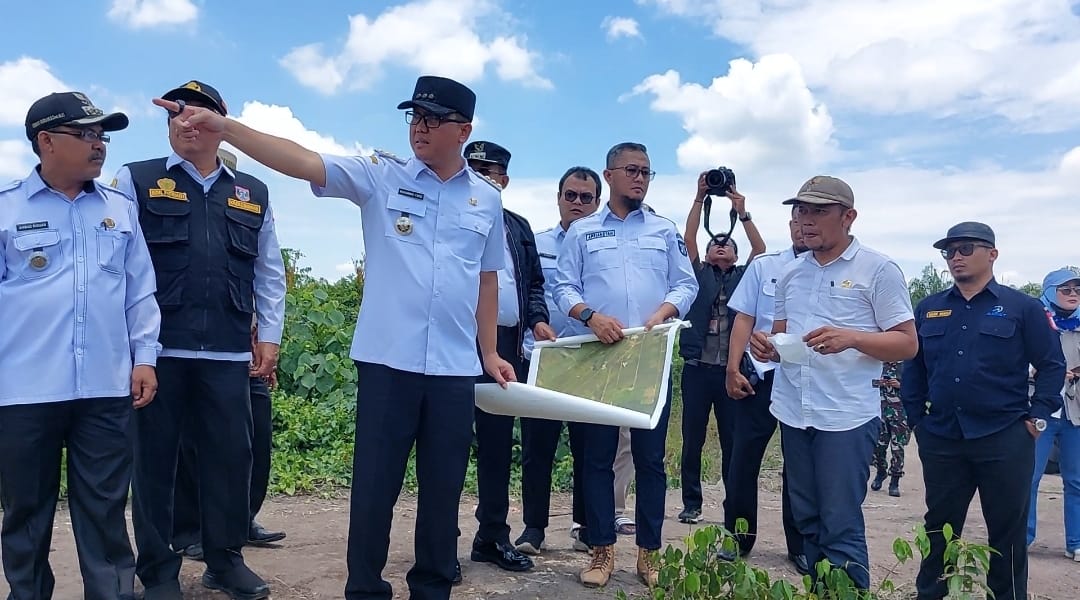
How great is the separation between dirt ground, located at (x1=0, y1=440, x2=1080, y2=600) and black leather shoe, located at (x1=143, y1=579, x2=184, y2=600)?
0.79ft

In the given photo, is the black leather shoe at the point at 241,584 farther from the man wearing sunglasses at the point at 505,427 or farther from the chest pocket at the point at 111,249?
the chest pocket at the point at 111,249

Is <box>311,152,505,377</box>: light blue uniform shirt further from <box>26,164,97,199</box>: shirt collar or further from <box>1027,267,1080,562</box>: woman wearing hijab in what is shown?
<box>1027,267,1080,562</box>: woman wearing hijab

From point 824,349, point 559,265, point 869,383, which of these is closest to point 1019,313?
point 869,383

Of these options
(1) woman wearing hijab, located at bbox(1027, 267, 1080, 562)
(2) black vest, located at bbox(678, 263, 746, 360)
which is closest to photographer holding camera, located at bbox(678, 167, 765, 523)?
(2) black vest, located at bbox(678, 263, 746, 360)

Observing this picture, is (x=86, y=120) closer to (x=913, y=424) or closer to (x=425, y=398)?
(x=425, y=398)

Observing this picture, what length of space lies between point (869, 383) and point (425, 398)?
1.92m

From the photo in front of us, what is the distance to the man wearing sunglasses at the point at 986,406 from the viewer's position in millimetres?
4012

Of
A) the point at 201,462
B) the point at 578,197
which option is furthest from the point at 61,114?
the point at 578,197

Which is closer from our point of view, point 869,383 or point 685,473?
point 869,383

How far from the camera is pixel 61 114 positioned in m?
3.11

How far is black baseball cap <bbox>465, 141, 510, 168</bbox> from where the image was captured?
4562 millimetres

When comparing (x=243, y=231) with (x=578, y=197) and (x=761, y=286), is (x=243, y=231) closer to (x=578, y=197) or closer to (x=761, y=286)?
(x=578, y=197)

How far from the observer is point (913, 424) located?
4.38m

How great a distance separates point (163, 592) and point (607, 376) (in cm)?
212
